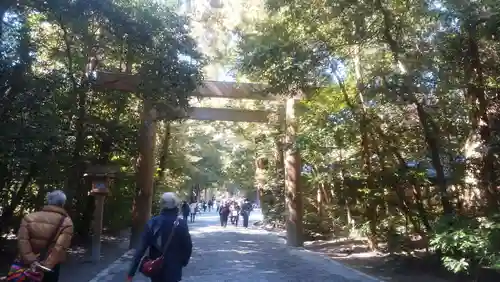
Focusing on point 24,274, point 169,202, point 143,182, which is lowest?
point 24,274

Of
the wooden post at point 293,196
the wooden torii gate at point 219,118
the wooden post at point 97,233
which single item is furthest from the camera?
the wooden post at point 293,196

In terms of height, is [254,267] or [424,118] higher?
[424,118]

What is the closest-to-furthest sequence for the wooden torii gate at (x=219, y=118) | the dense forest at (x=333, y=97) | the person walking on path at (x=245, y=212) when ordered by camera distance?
the dense forest at (x=333, y=97) < the wooden torii gate at (x=219, y=118) < the person walking on path at (x=245, y=212)

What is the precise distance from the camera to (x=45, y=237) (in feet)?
15.9

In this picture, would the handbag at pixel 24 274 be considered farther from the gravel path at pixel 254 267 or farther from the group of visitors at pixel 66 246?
the gravel path at pixel 254 267

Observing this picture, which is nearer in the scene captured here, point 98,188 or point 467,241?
point 467,241

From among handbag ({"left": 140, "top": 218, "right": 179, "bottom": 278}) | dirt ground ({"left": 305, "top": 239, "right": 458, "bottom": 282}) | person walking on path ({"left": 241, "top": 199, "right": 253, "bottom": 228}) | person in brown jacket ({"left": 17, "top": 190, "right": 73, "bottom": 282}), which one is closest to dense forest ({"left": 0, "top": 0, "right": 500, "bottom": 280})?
dirt ground ({"left": 305, "top": 239, "right": 458, "bottom": 282})

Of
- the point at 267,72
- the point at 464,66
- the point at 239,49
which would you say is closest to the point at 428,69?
the point at 464,66

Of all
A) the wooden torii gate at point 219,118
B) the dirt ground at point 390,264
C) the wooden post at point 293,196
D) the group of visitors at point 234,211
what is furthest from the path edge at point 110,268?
the group of visitors at point 234,211

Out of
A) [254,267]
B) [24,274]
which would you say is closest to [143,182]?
[254,267]

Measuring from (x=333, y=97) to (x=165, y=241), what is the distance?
29.4ft

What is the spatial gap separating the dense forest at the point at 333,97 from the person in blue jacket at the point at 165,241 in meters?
4.20

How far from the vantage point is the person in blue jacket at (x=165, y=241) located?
15.7 feet

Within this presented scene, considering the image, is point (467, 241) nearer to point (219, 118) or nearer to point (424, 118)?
point (424, 118)
